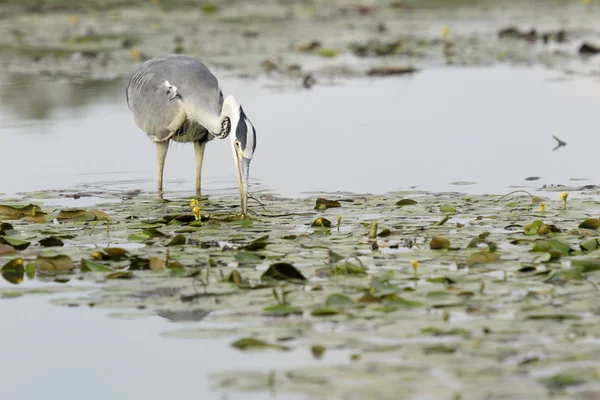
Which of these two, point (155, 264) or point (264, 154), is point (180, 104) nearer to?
point (264, 154)

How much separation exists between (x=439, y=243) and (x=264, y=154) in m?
5.35

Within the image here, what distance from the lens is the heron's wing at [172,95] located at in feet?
32.3

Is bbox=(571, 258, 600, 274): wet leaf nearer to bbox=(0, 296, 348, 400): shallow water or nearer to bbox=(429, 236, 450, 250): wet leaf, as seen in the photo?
bbox=(429, 236, 450, 250): wet leaf

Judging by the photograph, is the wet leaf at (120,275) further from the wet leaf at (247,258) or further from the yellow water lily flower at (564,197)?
the yellow water lily flower at (564,197)

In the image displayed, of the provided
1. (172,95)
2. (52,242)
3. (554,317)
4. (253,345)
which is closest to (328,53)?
(172,95)

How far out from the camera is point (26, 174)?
38.1 feet

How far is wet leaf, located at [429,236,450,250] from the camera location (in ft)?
24.1

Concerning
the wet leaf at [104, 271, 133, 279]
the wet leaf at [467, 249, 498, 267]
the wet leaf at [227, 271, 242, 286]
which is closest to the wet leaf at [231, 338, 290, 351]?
the wet leaf at [227, 271, 242, 286]

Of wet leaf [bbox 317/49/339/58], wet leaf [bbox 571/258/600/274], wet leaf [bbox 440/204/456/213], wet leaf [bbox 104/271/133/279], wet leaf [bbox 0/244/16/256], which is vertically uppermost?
wet leaf [bbox 317/49/339/58]

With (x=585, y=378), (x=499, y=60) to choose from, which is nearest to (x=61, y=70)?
(x=499, y=60)

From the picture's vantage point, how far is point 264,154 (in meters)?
12.5

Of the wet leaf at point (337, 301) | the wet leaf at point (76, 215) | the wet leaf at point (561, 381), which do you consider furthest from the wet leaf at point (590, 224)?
the wet leaf at point (76, 215)

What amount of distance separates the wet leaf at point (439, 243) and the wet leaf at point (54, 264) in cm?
220

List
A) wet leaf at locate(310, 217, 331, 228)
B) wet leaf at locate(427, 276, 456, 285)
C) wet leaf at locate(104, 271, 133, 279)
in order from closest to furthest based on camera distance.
Result: wet leaf at locate(427, 276, 456, 285) → wet leaf at locate(104, 271, 133, 279) → wet leaf at locate(310, 217, 331, 228)
